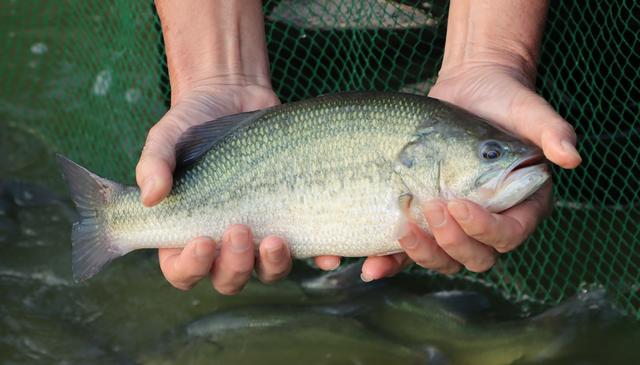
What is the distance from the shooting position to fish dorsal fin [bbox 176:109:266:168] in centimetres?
270

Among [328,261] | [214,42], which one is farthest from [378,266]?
[214,42]

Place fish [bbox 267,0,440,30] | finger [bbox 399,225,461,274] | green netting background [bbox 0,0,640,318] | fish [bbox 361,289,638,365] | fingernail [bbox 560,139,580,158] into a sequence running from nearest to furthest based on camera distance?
fingernail [bbox 560,139,580,158], finger [bbox 399,225,461,274], fish [bbox 361,289,638,365], green netting background [bbox 0,0,640,318], fish [bbox 267,0,440,30]

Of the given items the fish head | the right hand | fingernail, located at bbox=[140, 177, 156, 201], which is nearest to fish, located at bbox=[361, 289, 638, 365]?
the right hand

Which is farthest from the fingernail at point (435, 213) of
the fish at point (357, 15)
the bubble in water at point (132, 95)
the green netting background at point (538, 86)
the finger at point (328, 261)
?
A: the bubble in water at point (132, 95)

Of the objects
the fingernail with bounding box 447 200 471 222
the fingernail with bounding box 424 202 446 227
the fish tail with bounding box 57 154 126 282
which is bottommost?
the fish tail with bounding box 57 154 126 282

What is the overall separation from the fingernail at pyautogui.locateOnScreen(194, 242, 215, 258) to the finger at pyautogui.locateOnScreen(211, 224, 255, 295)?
0.05 metres

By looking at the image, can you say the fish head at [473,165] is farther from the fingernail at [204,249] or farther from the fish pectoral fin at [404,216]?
the fingernail at [204,249]

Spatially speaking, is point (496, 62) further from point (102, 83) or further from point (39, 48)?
point (39, 48)

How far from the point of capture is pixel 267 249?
2576mm

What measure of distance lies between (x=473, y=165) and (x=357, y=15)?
186 centimetres

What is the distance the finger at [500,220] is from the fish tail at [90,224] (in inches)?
43.9

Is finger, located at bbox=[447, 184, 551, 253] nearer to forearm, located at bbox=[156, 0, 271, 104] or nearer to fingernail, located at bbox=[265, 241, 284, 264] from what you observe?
fingernail, located at bbox=[265, 241, 284, 264]

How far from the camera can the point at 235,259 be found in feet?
8.52

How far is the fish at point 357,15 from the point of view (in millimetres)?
4102
